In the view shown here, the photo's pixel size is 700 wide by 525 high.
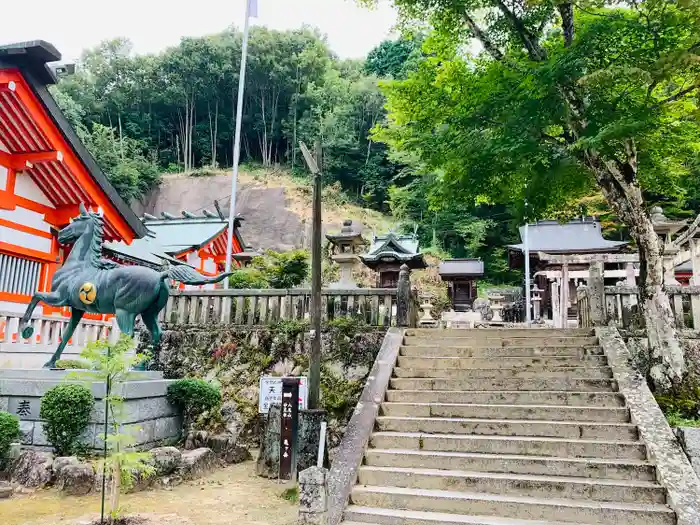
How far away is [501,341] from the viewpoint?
920cm

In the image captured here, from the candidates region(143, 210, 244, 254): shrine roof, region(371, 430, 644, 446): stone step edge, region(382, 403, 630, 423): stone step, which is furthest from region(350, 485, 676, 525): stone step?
region(143, 210, 244, 254): shrine roof

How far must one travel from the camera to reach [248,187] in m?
44.3

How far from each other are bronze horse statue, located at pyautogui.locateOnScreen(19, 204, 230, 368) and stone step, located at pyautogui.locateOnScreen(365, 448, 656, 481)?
12.5ft

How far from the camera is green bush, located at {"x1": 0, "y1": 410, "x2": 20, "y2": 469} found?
21.2 feet

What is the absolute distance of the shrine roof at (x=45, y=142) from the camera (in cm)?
846

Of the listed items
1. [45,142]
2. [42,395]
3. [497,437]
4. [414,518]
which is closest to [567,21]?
[497,437]

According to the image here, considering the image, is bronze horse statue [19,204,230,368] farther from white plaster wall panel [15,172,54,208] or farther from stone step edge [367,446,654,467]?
stone step edge [367,446,654,467]

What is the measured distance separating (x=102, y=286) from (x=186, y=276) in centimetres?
131

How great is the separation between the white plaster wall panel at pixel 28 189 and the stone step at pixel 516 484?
8.56 metres

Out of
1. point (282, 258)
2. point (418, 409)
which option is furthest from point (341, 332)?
point (282, 258)

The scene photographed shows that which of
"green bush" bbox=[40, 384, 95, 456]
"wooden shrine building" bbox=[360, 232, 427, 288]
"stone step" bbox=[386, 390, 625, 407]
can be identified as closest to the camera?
"green bush" bbox=[40, 384, 95, 456]

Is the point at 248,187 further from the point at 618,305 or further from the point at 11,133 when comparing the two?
the point at 618,305

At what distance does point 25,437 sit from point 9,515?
1804 millimetres

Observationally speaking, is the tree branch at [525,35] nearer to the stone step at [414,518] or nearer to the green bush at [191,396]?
the stone step at [414,518]
